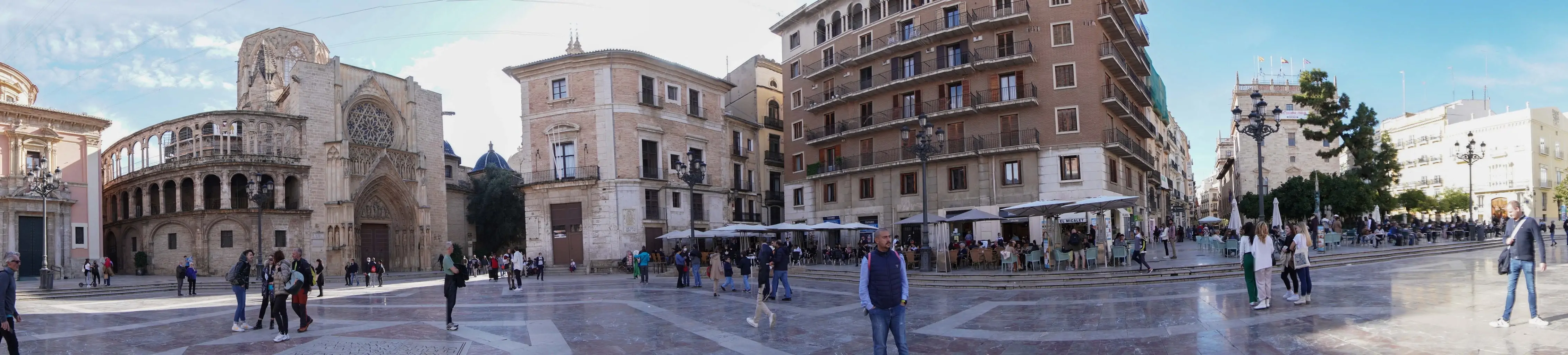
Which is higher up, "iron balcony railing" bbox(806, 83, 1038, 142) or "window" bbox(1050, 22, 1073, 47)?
"window" bbox(1050, 22, 1073, 47)

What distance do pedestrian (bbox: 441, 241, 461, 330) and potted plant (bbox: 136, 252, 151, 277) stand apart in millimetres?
35603

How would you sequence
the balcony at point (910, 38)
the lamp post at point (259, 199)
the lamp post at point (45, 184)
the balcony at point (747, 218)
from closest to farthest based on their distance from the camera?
1. the lamp post at point (259, 199)
2. the lamp post at point (45, 184)
3. the balcony at point (910, 38)
4. the balcony at point (747, 218)

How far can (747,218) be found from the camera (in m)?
44.2

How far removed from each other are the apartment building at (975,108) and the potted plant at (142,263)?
29.9 m

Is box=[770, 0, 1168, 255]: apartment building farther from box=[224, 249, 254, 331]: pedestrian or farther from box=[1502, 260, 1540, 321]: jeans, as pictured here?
box=[224, 249, 254, 331]: pedestrian

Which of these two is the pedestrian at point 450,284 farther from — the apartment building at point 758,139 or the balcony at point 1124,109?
the apartment building at point 758,139

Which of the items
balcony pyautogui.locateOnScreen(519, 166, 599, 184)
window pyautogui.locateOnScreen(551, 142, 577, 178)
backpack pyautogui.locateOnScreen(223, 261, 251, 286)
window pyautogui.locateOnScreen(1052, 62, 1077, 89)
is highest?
window pyautogui.locateOnScreen(1052, 62, 1077, 89)

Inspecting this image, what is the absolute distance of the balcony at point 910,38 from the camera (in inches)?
1345

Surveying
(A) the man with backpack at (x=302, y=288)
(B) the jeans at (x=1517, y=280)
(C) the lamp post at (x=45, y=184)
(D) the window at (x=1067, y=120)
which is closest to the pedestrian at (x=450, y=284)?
(A) the man with backpack at (x=302, y=288)

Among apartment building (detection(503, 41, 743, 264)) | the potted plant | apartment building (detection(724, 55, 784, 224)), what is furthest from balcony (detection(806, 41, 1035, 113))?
the potted plant

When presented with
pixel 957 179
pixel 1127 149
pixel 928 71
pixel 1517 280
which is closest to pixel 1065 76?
pixel 1127 149

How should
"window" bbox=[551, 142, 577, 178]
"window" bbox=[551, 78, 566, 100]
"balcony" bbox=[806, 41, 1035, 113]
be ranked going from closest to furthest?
"balcony" bbox=[806, 41, 1035, 113], "window" bbox=[551, 142, 577, 178], "window" bbox=[551, 78, 566, 100]

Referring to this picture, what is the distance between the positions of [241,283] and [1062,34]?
28.5 m

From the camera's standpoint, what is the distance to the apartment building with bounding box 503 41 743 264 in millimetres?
36938
